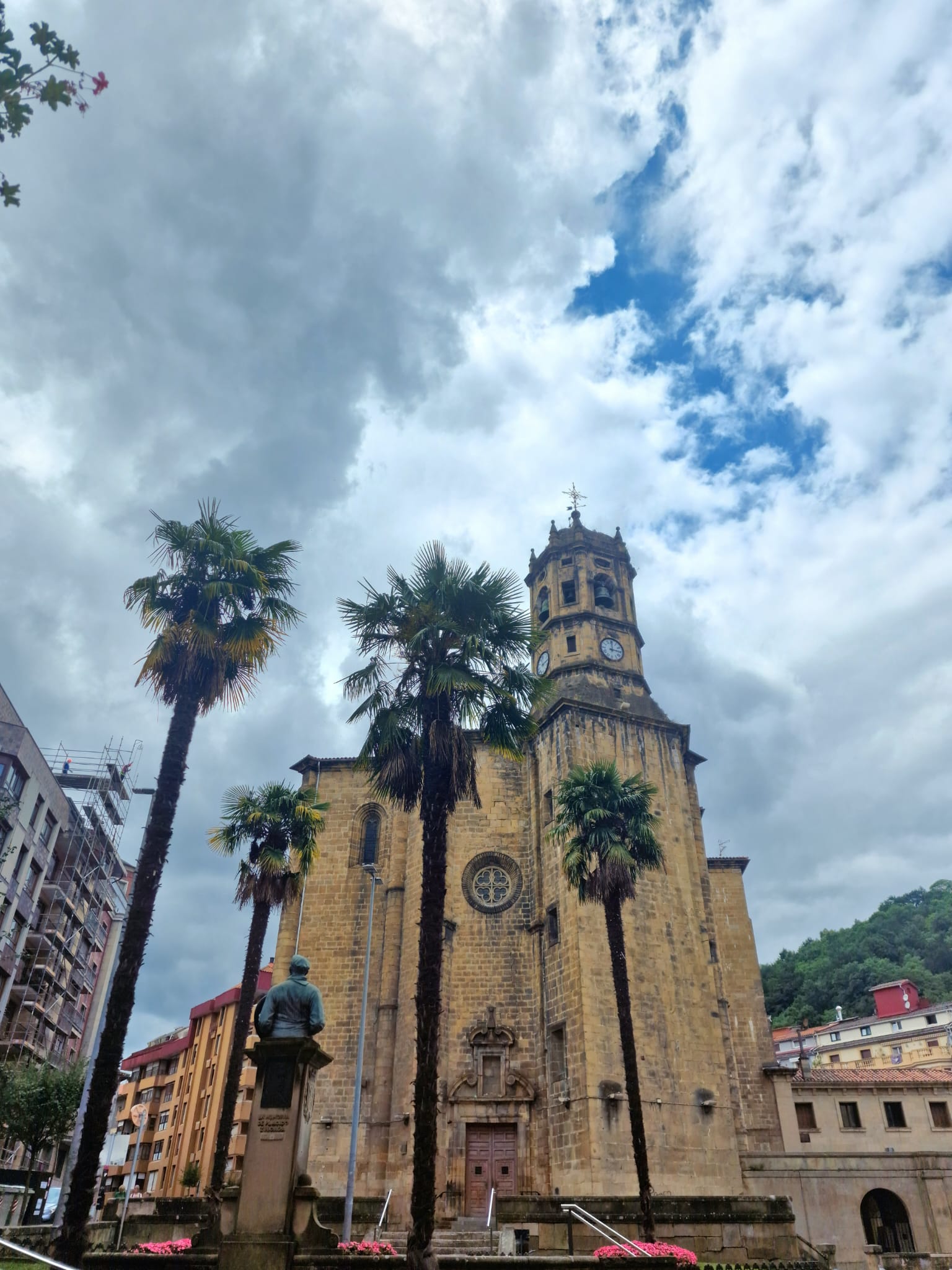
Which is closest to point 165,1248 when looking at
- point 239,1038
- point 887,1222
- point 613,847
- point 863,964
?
point 239,1038

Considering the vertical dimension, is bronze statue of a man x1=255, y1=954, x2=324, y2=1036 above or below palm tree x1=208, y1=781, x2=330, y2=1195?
below

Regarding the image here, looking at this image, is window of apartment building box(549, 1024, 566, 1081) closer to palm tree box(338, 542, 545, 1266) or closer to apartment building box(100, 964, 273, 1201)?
palm tree box(338, 542, 545, 1266)

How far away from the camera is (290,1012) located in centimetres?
1085

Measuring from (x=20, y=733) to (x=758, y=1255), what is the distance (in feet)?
99.9

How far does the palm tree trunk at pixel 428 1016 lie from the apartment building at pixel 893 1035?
52.1 metres

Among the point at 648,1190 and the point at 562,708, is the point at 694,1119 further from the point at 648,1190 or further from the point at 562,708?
the point at 562,708

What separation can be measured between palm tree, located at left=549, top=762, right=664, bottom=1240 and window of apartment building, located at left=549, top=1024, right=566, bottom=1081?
17.5 ft

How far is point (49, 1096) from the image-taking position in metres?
28.6

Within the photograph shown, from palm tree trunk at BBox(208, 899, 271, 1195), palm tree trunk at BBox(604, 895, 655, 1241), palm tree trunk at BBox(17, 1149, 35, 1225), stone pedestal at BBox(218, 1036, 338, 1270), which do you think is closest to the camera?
stone pedestal at BBox(218, 1036, 338, 1270)

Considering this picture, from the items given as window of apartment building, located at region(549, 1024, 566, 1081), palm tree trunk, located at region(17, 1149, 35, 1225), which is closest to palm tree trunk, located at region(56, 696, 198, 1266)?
window of apartment building, located at region(549, 1024, 566, 1081)

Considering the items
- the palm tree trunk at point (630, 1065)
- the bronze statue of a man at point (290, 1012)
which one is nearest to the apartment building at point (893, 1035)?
the palm tree trunk at point (630, 1065)

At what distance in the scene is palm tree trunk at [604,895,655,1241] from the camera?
17.7 m

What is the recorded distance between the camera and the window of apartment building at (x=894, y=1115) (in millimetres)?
30750

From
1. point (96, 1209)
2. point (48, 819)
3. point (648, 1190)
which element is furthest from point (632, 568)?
point (96, 1209)
